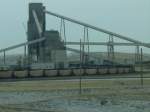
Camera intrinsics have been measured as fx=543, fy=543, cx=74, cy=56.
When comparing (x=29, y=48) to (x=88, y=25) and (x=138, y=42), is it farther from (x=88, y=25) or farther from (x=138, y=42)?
(x=138, y=42)

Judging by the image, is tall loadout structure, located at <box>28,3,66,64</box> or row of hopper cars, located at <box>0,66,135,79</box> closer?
row of hopper cars, located at <box>0,66,135,79</box>

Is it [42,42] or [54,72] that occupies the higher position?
[42,42]

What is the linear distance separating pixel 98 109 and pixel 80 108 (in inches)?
49.7

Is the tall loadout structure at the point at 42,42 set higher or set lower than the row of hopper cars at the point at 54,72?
higher

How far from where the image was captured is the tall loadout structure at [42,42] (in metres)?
145

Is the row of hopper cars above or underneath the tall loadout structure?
underneath

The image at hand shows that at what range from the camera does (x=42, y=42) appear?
152 metres

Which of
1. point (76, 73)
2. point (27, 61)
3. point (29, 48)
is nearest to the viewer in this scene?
point (76, 73)

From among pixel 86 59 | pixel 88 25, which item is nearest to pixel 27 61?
pixel 86 59

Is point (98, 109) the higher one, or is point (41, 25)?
point (41, 25)

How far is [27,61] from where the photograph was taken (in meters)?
142

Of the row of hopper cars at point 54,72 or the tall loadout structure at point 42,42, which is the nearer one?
the row of hopper cars at point 54,72

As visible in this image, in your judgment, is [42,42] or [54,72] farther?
[42,42]

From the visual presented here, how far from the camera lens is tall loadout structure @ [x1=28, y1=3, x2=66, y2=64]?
5714 inches
